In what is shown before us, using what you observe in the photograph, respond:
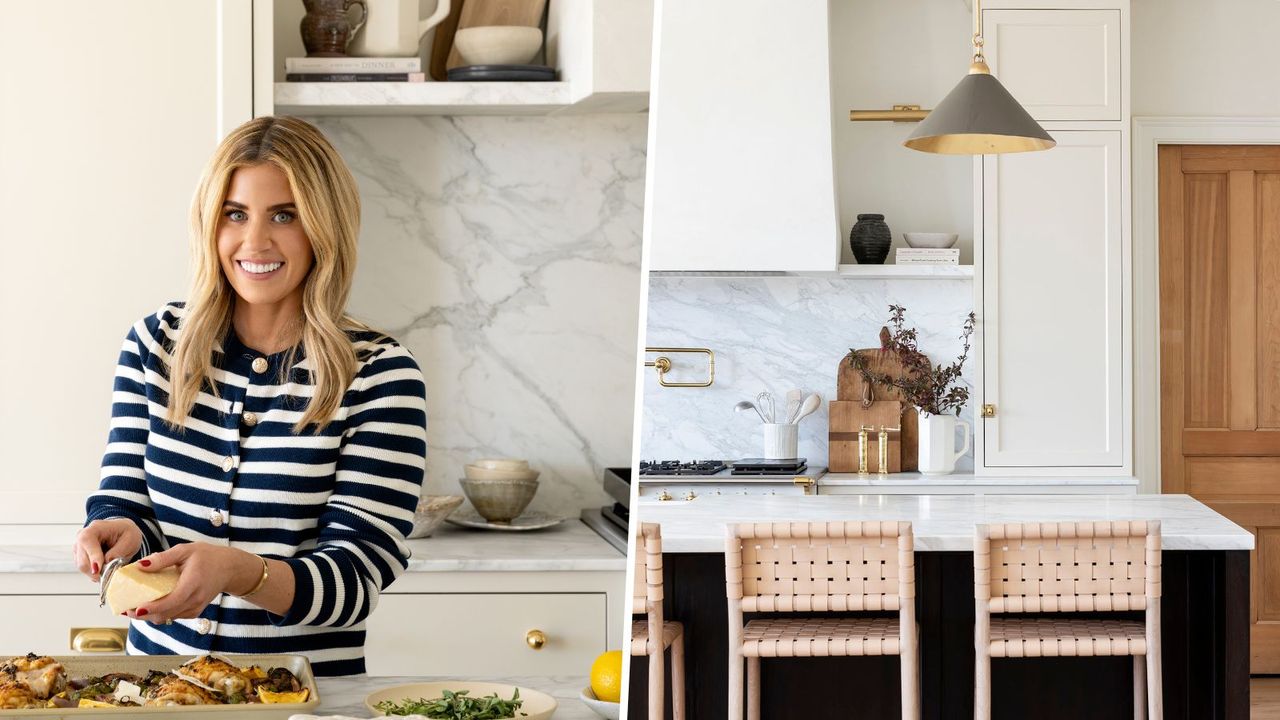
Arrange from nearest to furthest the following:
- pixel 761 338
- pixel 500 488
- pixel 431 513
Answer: pixel 431 513
pixel 500 488
pixel 761 338

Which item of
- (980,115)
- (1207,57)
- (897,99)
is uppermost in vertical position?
(1207,57)

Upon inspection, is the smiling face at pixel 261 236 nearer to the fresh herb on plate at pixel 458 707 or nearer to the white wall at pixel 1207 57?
the fresh herb on plate at pixel 458 707

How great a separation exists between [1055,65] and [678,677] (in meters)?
2.58

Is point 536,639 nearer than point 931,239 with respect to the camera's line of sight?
Yes

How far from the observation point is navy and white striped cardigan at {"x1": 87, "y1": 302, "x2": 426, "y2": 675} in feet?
5.26

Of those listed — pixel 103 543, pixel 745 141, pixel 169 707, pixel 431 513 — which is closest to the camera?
pixel 169 707

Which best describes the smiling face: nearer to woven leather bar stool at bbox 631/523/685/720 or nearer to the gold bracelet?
the gold bracelet

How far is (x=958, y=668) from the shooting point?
288 cm

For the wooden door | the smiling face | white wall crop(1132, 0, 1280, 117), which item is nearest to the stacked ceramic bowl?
the smiling face

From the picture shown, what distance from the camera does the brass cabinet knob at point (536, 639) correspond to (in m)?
2.64

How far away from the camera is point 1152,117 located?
14.6 ft

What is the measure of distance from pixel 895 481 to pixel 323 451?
115 inches

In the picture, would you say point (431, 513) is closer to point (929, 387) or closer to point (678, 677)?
point (678, 677)

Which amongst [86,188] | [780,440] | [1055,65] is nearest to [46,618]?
[86,188]
